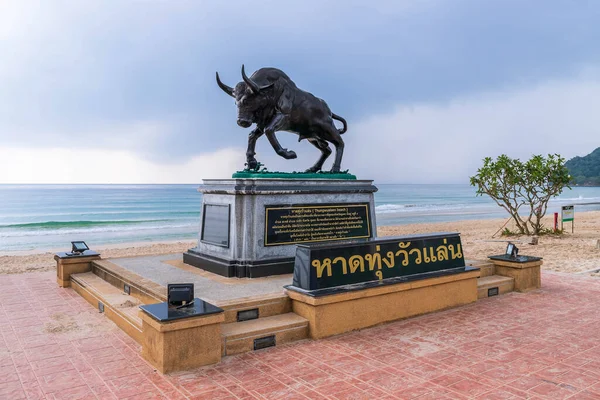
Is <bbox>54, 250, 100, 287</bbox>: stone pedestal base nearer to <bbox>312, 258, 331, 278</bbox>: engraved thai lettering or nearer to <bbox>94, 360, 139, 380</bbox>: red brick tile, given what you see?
<bbox>94, 360, 139, 380</bbox>: red brick tile

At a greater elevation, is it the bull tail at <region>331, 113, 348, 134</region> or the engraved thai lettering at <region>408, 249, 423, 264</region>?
the bull tail at <region>331, 113, 348, 134</region>

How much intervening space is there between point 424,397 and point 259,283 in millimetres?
3431

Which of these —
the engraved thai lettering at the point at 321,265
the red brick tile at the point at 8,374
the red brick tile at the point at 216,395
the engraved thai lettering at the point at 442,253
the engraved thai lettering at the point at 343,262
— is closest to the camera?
the red brick tile at the point at 216,395

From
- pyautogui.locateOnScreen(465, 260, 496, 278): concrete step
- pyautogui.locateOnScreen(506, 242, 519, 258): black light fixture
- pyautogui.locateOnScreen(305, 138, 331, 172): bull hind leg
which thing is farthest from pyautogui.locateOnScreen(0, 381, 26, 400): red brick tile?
pyautogui.locateOnScreen(506, 242, 519, 258): black light fixture

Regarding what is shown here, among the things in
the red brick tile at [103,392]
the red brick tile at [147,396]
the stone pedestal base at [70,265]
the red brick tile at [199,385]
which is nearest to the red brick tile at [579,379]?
the red brick tile at [199,385]

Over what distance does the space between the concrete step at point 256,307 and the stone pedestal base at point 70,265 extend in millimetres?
4480

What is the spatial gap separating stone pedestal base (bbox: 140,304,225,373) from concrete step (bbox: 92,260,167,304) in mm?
1131

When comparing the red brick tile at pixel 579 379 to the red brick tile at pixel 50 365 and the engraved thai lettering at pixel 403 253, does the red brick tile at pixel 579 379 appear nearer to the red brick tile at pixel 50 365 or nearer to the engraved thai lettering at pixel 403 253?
the engraved thai lettering at pixel 403 253

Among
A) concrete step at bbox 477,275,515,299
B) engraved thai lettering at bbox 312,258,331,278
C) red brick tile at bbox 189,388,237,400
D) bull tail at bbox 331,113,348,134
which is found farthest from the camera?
bull tail at bbox 331,113,348,134

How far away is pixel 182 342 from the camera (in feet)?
15.2

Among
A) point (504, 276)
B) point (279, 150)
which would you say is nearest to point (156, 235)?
point (279, 150)

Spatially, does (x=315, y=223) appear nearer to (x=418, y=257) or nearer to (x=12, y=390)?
(x=418, y=257)

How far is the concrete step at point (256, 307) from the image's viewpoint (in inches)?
219

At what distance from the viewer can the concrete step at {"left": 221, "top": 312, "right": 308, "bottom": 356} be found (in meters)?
5.07
